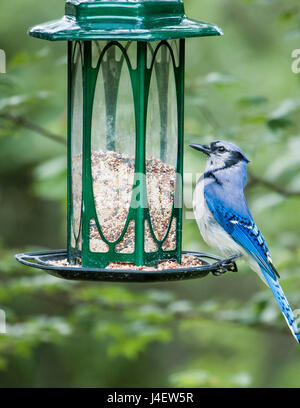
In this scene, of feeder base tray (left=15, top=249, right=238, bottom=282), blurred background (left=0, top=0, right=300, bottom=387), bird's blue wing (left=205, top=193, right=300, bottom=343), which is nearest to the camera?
feeder base tray (left=15, top=249, right=238, bottom=282)

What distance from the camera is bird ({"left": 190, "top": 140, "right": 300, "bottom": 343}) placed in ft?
16.5

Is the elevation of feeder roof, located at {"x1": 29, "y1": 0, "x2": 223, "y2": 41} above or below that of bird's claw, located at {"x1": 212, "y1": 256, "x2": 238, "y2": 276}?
above

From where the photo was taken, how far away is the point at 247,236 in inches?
198

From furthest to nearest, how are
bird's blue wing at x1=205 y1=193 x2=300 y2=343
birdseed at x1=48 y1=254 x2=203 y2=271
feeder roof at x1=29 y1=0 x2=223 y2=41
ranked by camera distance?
bird's blue wing at x1=205 y1=193 x2=300 y2=343 < birdseed at x1=48 y1=254 x2=203 y2=271 < feeder roof at x1=29 y1=0 x2=223 y2=41

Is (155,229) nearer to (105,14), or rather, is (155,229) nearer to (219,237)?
(219,237)

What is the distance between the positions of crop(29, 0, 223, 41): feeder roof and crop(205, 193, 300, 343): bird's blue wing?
1.23 metres

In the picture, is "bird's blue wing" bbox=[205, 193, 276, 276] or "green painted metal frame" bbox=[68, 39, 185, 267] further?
"bird's blue wing" bbox=[205, 193, 276, 276]

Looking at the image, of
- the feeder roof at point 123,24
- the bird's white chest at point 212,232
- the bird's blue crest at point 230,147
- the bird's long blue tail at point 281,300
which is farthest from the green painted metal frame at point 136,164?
the bird's long blue tail at point 281,300

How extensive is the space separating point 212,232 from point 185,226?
3.91 feet

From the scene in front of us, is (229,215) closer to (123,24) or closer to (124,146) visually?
(124,146)

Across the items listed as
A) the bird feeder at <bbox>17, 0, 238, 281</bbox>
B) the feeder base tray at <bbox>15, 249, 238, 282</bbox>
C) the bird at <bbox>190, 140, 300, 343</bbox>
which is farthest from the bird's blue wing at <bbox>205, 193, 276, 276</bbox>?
the feeder base tray at <bbox>15, 249, 238, 282</bbox>

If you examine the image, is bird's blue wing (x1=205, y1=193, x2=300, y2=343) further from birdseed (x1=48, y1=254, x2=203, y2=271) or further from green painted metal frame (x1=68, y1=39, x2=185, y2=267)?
green painted metal frame (x1=68, y1=39, x2=185, y2=267)

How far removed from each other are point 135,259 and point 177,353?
6517mm

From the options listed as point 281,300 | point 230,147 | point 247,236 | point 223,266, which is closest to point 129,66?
point 230,147
